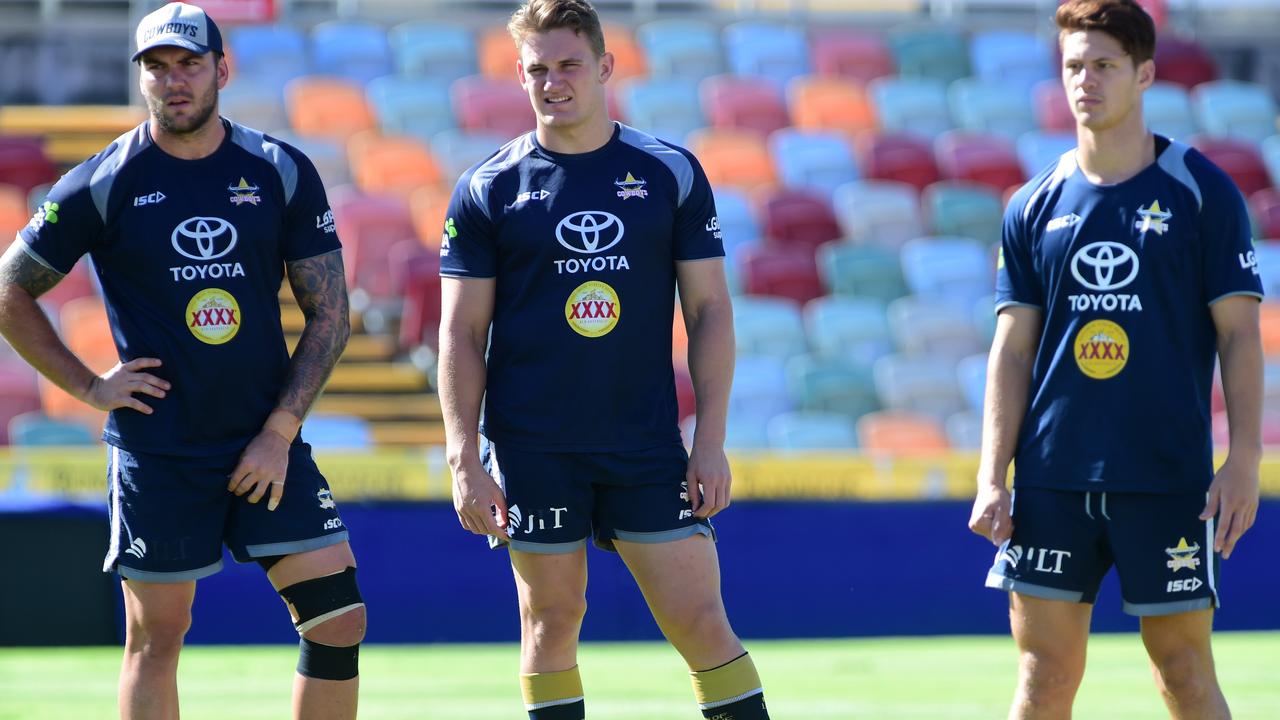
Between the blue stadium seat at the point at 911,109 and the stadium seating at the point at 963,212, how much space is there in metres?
1.08

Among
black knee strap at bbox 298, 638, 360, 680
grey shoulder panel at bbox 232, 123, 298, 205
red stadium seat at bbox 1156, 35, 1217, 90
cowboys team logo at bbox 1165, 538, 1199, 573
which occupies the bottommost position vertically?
black knee strap at bbox 298, 638, 360, 680

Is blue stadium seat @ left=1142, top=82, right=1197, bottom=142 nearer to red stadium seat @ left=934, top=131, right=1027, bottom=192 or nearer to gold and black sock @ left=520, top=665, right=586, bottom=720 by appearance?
red stadium seat @ left=934, top=131, right=1027, bottom=192

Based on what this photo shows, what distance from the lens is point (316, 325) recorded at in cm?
440

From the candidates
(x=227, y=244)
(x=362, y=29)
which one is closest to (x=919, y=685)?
(x=227, y=244)

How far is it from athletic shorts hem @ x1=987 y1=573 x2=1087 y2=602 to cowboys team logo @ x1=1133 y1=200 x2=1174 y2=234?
0.92 meters

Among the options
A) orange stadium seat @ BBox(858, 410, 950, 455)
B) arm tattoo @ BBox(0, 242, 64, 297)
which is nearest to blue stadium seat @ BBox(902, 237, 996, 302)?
orange stadium seat @ BBox(858, 410, 950, 455)

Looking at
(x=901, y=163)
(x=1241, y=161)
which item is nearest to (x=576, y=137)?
(x=901, y=163)

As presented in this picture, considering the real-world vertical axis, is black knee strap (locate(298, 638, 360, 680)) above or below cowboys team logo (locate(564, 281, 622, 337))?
below

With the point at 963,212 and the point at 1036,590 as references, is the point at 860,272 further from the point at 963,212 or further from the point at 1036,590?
the point at 1036,590

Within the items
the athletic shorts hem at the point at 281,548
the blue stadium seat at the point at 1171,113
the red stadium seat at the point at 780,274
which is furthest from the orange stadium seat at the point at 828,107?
the athletic shorts hem at the point at 281,548

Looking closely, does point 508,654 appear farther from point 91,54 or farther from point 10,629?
point 91,54

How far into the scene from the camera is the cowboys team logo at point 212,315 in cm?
421

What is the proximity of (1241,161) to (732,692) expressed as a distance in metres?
10.6

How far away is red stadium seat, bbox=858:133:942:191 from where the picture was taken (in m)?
13.2
